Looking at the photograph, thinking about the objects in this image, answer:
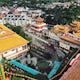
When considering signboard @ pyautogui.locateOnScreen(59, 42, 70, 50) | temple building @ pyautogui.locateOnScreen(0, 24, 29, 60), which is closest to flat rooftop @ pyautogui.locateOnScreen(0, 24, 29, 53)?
A: temple building @ pyautogui.locateOnScreen(0, 24, 29, 60)

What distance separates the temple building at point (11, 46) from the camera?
20.4m

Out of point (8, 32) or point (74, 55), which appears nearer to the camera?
point (74, 55)

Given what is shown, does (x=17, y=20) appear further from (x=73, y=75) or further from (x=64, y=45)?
(x=73, y=75)

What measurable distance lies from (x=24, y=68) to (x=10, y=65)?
1272 mm

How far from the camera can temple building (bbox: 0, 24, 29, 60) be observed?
2039 cm

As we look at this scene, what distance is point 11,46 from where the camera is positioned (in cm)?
2070

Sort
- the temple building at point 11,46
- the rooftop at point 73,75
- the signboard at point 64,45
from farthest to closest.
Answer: the signboard at point 64,45, the temple building at point 11,46, the rooftop at point 73,75

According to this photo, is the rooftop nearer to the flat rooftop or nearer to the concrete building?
the flat rooftop

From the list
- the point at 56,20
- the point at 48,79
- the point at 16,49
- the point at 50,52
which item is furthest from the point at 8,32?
the point at 56,20

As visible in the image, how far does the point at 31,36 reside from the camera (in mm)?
24984

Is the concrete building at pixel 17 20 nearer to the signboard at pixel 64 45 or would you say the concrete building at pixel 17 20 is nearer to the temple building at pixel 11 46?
the temple building at pixel 11 46

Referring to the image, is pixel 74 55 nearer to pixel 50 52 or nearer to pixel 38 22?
pixel 50 52

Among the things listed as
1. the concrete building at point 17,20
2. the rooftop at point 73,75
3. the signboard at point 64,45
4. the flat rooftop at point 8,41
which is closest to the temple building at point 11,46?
the flat rooftop at point 8,41

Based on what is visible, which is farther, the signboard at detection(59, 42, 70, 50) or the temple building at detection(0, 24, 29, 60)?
the signboard at detection(59, 42, 70, 50)
